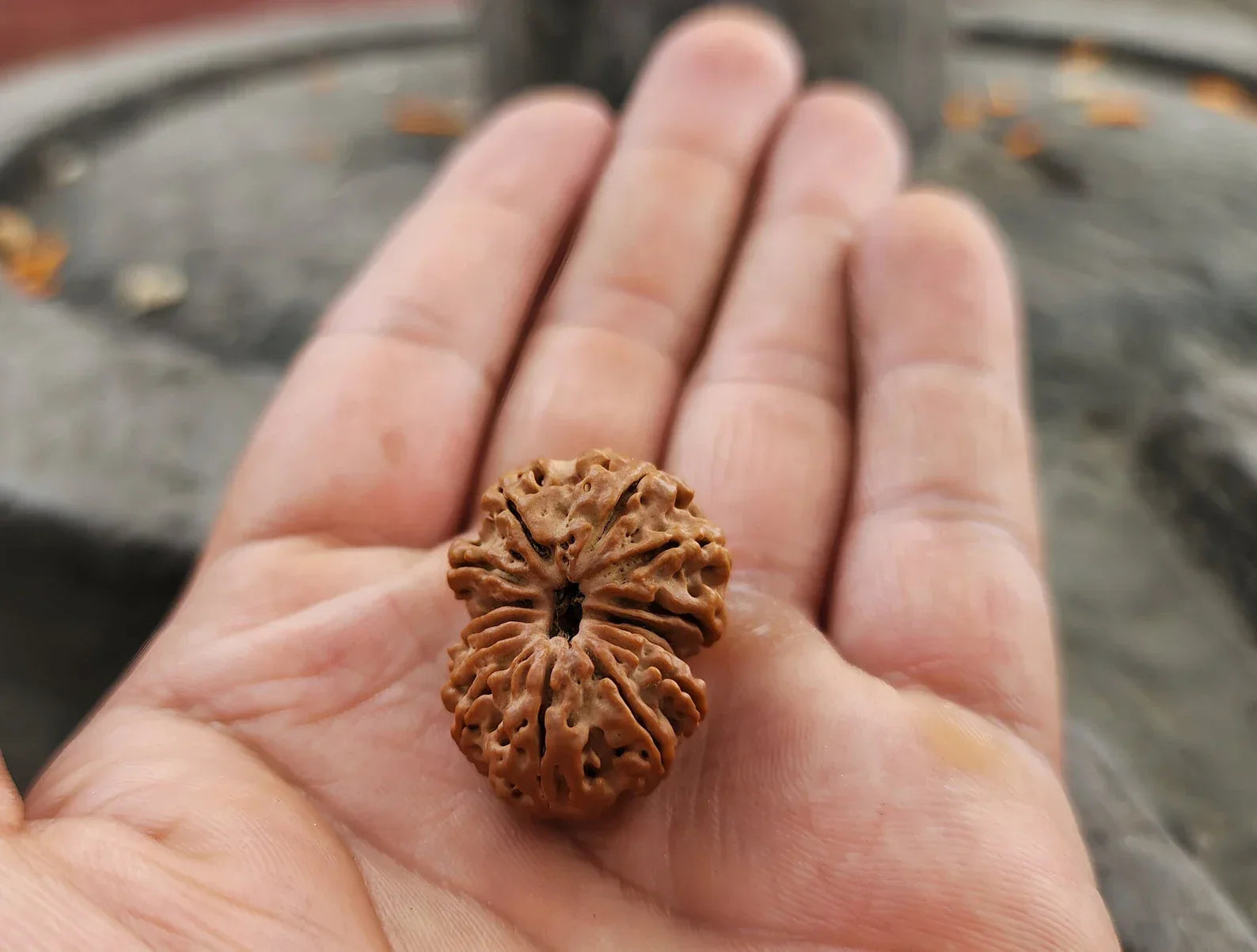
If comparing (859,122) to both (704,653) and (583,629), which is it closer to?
(704,653)

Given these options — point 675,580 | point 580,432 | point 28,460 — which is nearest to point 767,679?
point 675,580

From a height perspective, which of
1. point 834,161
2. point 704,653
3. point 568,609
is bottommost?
point 704,653

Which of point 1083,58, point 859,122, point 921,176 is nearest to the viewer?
point 859,122

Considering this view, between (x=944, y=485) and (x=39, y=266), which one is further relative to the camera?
(x=39, y=266)

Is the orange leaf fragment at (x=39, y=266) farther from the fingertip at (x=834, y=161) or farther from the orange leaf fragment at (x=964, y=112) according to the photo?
the orange leaf fragment at (x=964, y=112)


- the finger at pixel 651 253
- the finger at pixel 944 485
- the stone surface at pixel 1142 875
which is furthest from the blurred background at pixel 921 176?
the finger at pixel 651 253

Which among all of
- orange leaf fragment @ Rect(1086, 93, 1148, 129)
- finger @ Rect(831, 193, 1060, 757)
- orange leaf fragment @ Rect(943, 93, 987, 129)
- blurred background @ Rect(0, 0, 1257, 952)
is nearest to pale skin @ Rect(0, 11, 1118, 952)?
finger @ Rect(831, 193, 1060, 757)

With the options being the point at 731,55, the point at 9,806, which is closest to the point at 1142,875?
the point at 9,806
